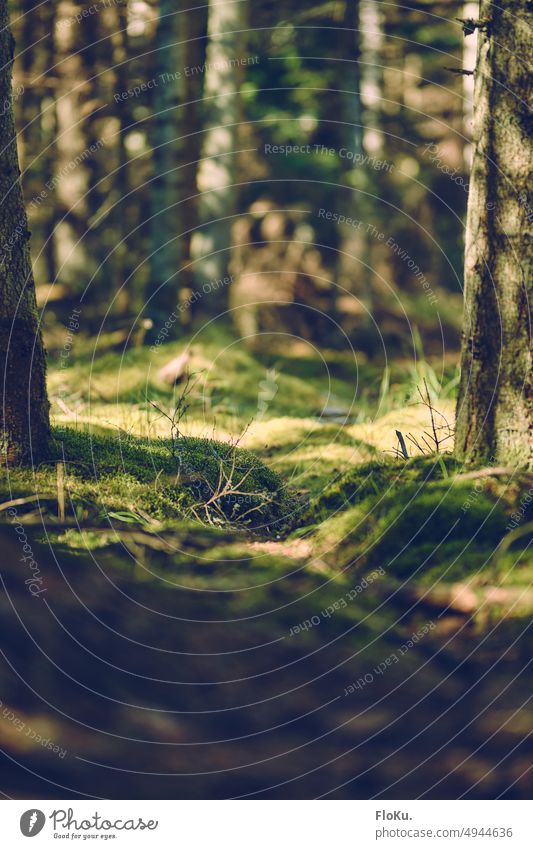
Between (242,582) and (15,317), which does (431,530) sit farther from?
(15,317)

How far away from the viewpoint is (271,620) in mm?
2957

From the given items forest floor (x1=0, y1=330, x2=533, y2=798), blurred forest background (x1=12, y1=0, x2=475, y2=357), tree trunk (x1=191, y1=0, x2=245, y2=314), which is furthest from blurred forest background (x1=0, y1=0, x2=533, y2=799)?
tree trunk (x1=191, y1=0, x2=245, y2=314)

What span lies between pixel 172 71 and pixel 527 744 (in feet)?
27.7

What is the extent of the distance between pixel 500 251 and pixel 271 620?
241 centimetres

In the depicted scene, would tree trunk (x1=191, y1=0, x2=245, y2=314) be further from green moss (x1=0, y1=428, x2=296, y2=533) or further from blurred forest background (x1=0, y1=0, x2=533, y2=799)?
green moss (x1=0, y1=428, x2=296, y2=533)

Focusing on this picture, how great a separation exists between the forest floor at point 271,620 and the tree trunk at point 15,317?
0.69 ft

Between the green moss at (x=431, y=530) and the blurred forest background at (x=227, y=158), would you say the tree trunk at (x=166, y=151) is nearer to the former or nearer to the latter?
the blurred forest background at (x=227, y=158)

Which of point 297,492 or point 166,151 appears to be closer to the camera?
point 297,492

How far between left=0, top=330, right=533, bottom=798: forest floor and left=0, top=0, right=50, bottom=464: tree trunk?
0.21 meters

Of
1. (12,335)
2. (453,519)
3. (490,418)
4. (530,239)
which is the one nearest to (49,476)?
(12,335)

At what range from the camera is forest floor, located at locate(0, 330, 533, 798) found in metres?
2.50

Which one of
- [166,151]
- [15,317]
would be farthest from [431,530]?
[166,151]

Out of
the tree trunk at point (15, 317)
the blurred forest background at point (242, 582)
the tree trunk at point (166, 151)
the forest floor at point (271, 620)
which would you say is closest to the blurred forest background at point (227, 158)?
the tree trunk at point (166, 151)

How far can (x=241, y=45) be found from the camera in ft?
34.0
